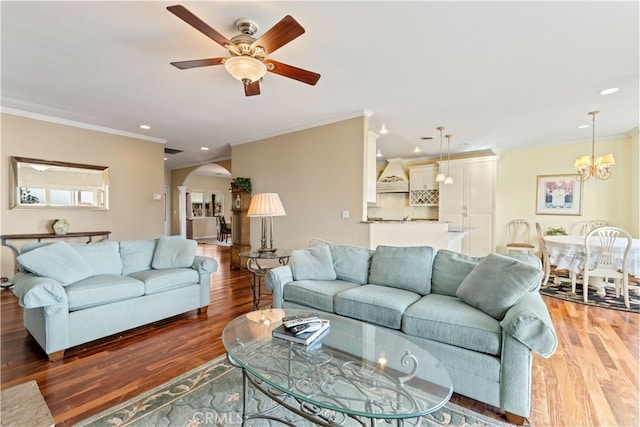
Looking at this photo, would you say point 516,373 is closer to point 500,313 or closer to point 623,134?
point 500,313

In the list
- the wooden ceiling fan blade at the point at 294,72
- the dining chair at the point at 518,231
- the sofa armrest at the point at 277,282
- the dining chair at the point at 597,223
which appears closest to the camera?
the wooden ceiling fan blade at the point at 294,72

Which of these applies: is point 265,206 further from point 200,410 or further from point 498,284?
point 498,284

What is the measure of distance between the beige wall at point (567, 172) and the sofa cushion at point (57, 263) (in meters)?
7.17

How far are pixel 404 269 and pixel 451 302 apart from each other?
0.52m

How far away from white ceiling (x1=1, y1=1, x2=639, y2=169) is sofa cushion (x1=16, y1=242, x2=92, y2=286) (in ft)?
5.73

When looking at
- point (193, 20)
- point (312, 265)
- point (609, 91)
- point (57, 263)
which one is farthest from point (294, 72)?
point (609, 91)

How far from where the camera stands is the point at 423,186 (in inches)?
272

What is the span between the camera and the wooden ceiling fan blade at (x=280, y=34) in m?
1.72

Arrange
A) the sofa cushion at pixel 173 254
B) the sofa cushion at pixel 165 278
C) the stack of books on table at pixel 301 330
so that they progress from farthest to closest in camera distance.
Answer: the sofa cushion at pixel 173 254 < the sofa cushion at pixel 165 278 < the stack of books on table at pixel 301 330

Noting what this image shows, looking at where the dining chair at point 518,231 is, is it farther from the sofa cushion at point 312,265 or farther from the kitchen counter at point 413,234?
the sofa cushion at point 312,265

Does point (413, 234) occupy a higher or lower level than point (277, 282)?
higher

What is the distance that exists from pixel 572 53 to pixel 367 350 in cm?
301

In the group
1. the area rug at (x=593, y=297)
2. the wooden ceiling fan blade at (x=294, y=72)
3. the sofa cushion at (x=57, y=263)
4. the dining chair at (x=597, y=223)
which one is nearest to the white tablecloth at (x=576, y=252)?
the area rug at (x=593, y=297)

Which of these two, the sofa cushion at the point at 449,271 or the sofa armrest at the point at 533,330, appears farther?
the sofa cushion at the point at 449,271
